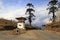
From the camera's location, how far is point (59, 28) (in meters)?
38.6

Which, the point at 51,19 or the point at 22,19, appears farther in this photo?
the point at 51,19

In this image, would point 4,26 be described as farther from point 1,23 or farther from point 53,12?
point 53,12

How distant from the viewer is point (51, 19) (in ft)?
197

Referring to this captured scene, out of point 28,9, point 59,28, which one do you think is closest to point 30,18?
point 28,9

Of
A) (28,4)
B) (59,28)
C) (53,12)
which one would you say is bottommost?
(59,28)

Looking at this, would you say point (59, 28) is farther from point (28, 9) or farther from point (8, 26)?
point (28, 9)

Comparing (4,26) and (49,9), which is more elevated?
(49,9)

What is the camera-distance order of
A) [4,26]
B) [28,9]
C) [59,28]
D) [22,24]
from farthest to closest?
1. [28,9]
2. [4,26]
3. [22,24]
4. [59,28]

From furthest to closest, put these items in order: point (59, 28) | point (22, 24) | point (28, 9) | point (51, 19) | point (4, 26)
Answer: point (28, 9), point (51, 19), point (4, 26), point (22, 24), point (59, 28)

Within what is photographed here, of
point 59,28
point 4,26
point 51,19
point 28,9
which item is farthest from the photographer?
point 28,9

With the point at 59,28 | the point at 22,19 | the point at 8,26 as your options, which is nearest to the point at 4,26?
the point at 8,26

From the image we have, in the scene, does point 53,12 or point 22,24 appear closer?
point 22,24

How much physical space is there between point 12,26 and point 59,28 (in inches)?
637

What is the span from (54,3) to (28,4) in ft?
40.8
